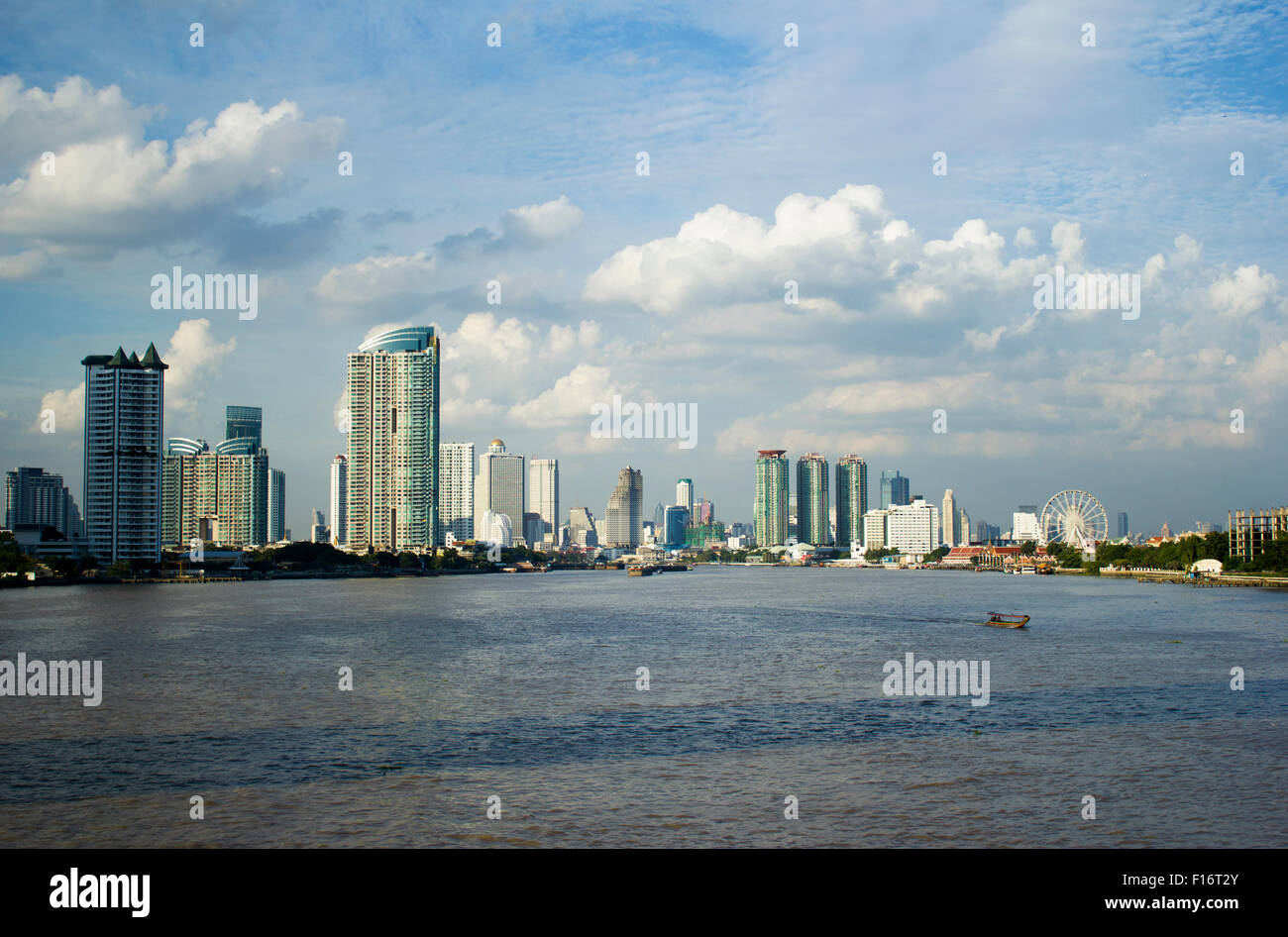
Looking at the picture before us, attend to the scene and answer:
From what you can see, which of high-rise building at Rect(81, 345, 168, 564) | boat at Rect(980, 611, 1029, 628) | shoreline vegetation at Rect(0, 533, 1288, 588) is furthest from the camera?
high-rise building at Rect(81, 345, 168, 564)

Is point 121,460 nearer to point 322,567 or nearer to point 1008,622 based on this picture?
point 322,567

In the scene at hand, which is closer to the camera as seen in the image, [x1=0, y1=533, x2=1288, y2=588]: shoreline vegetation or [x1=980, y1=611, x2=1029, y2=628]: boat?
[x1=980, y1=611, x2=1029, y2=628]: boat

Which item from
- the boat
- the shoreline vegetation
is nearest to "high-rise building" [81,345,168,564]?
the shoreline vegetation

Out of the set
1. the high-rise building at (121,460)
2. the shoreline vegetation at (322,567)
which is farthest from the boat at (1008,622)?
the high-rise building at (121,460)

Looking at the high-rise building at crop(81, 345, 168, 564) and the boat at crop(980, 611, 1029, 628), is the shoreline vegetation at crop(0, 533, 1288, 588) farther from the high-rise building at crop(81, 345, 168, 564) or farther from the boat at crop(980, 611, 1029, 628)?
the boat at crop(980, 611, 1029, 628)

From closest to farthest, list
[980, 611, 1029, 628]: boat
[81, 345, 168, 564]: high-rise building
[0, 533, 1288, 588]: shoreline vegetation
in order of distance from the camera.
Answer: [980, 611, 1029, 628]: boat → [0, 533, 1288, 588]: shoreline vegetation → [81, 345, 168, 564]: high-rise building

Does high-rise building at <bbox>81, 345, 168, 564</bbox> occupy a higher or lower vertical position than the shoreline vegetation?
higher

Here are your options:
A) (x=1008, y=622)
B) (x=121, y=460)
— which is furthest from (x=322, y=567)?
(x=1008, y=622)
